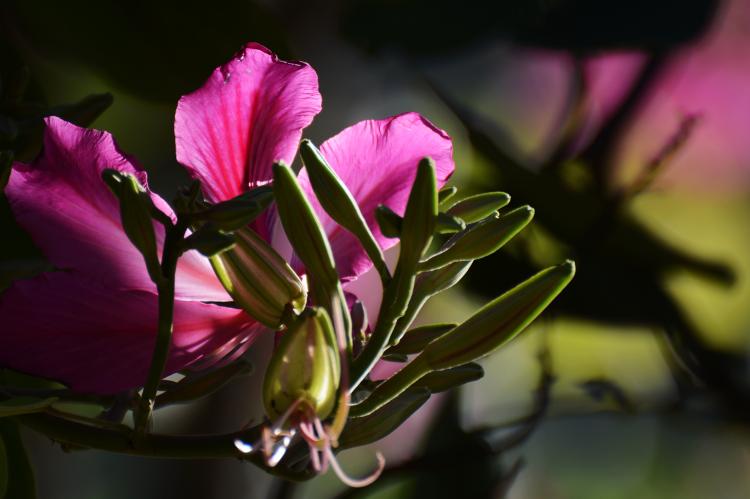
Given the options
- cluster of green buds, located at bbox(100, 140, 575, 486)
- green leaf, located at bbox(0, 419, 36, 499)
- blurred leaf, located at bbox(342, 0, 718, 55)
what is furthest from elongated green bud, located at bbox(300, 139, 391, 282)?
blurred leaf, located at bbox(342, 0, 718, 55)

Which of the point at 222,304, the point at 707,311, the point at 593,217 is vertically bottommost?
the point at 707,311

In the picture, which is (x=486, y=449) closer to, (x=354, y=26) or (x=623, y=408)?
(x=623, y=408)

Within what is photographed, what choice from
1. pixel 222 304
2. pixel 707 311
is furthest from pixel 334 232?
pixel 707 311

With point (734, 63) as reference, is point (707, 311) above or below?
below

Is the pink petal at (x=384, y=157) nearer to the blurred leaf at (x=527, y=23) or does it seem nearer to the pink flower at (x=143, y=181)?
the pink flower at (x=143, y=181)

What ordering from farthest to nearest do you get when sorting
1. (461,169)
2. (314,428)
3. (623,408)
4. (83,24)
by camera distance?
(461,169)
(623,408)
(83,24)
(314,428)

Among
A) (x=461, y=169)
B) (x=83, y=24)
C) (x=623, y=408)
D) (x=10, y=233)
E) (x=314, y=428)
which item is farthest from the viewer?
(x=461, y=169)

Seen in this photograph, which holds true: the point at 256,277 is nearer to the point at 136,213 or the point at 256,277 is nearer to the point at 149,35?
the point at 136,213
